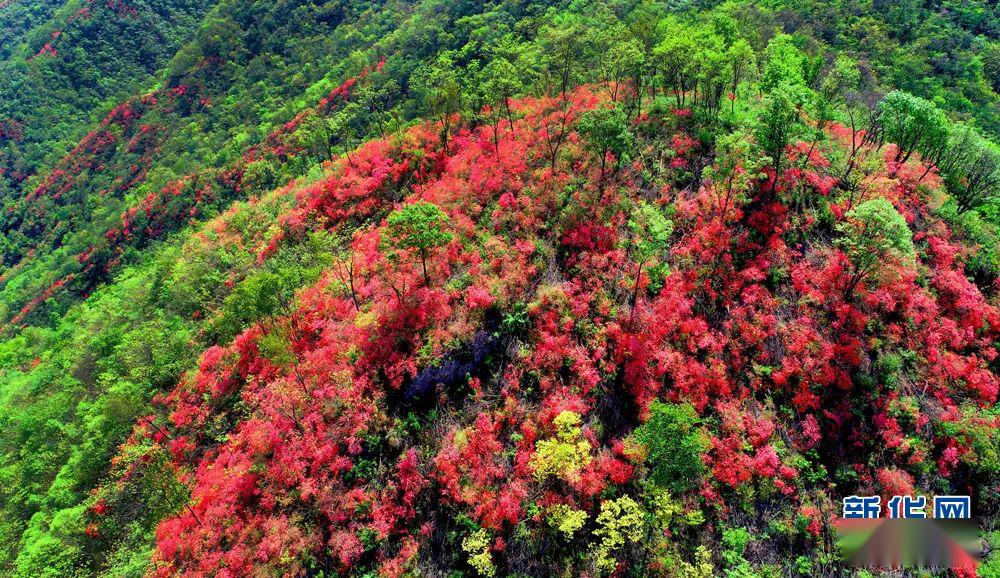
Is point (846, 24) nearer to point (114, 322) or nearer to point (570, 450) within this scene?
point (570, 450)

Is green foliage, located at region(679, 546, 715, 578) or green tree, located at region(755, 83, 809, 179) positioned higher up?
green tree, located at region(755, 83, 809, 179)

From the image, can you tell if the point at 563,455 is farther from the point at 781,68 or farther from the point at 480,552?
the point at 781,68

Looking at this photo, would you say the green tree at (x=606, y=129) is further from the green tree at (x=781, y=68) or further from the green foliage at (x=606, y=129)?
the green tree at (x=781, y=68)

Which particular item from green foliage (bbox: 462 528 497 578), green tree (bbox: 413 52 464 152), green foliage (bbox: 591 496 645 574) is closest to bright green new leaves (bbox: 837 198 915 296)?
green foliage (bbox: 591 496 645 574)

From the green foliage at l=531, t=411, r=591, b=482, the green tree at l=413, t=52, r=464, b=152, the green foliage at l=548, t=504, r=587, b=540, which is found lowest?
the green foliage at l=548, t=504, r=587, b=540

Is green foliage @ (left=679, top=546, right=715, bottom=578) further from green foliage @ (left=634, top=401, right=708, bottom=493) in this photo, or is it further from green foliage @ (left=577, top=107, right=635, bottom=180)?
green foliage @ (left=577, top=107, right=635, bottom=180)

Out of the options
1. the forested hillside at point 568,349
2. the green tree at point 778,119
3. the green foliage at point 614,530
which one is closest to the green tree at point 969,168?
the forested hillside at point 568,349

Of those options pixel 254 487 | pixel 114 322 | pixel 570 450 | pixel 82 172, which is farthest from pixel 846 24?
pixel 82 172
